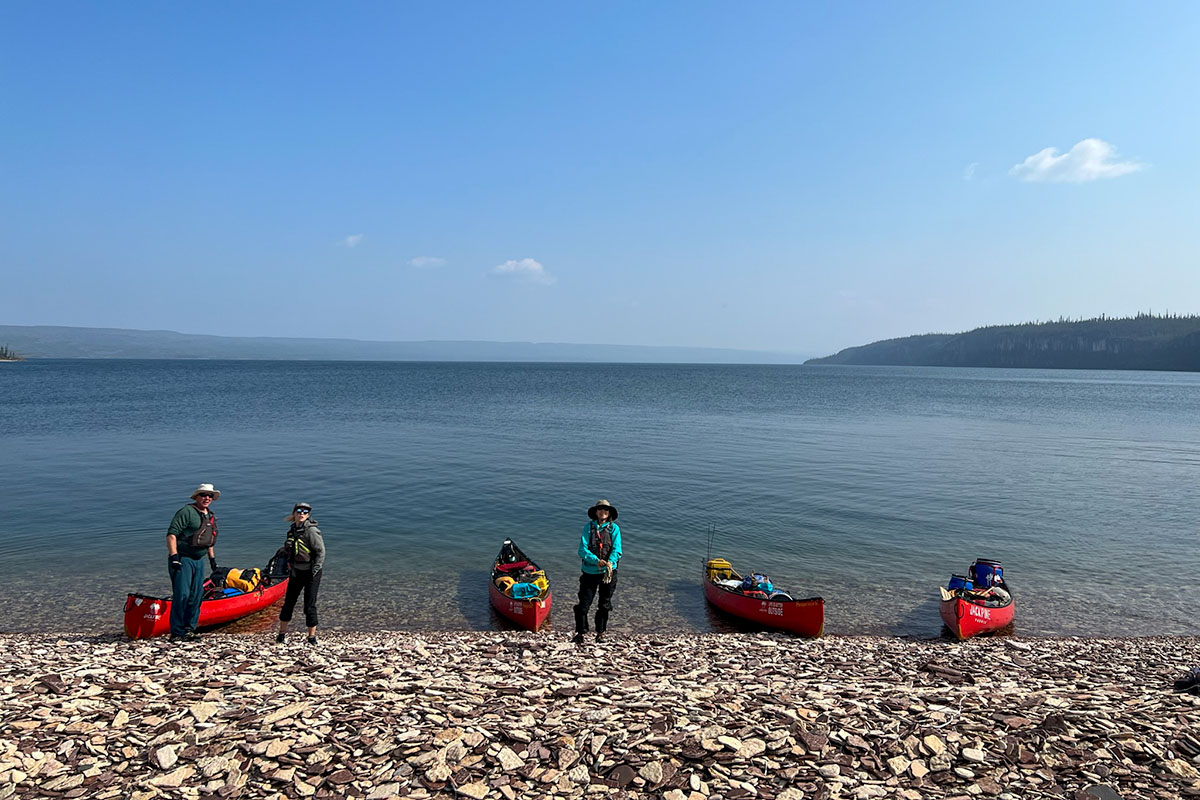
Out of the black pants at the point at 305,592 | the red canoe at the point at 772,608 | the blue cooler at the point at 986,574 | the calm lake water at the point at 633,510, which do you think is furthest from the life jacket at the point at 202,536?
the blue cooler at the point at 986,574

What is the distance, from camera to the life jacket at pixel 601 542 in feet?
43.6

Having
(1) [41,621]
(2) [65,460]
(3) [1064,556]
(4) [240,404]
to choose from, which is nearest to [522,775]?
(1) [41,621]

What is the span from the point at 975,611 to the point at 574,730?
43.8 feet

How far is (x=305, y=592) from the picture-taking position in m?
13.2

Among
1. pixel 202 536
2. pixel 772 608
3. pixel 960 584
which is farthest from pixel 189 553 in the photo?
pixel 960 584

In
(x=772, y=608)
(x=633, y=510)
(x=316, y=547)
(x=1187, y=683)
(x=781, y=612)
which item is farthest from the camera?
(x=633, y=510)

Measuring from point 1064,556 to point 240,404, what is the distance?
3326 inches

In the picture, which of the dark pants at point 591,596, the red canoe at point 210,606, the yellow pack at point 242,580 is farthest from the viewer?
the yellow pack at point 242,580

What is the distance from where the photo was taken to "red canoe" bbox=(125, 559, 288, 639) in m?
14.0

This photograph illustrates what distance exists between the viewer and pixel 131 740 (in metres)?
8.08

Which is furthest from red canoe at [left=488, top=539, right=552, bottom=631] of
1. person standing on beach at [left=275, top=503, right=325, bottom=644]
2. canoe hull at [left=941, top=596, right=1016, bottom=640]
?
canoe hull at [left=941, top=596, right=1016, bottom=640]

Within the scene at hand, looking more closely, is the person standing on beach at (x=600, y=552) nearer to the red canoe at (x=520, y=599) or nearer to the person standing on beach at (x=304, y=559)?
the red canoe at (x=520, y=599)

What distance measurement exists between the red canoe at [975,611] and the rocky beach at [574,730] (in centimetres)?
515

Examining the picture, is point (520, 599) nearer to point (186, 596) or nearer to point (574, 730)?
point (186, 596)
